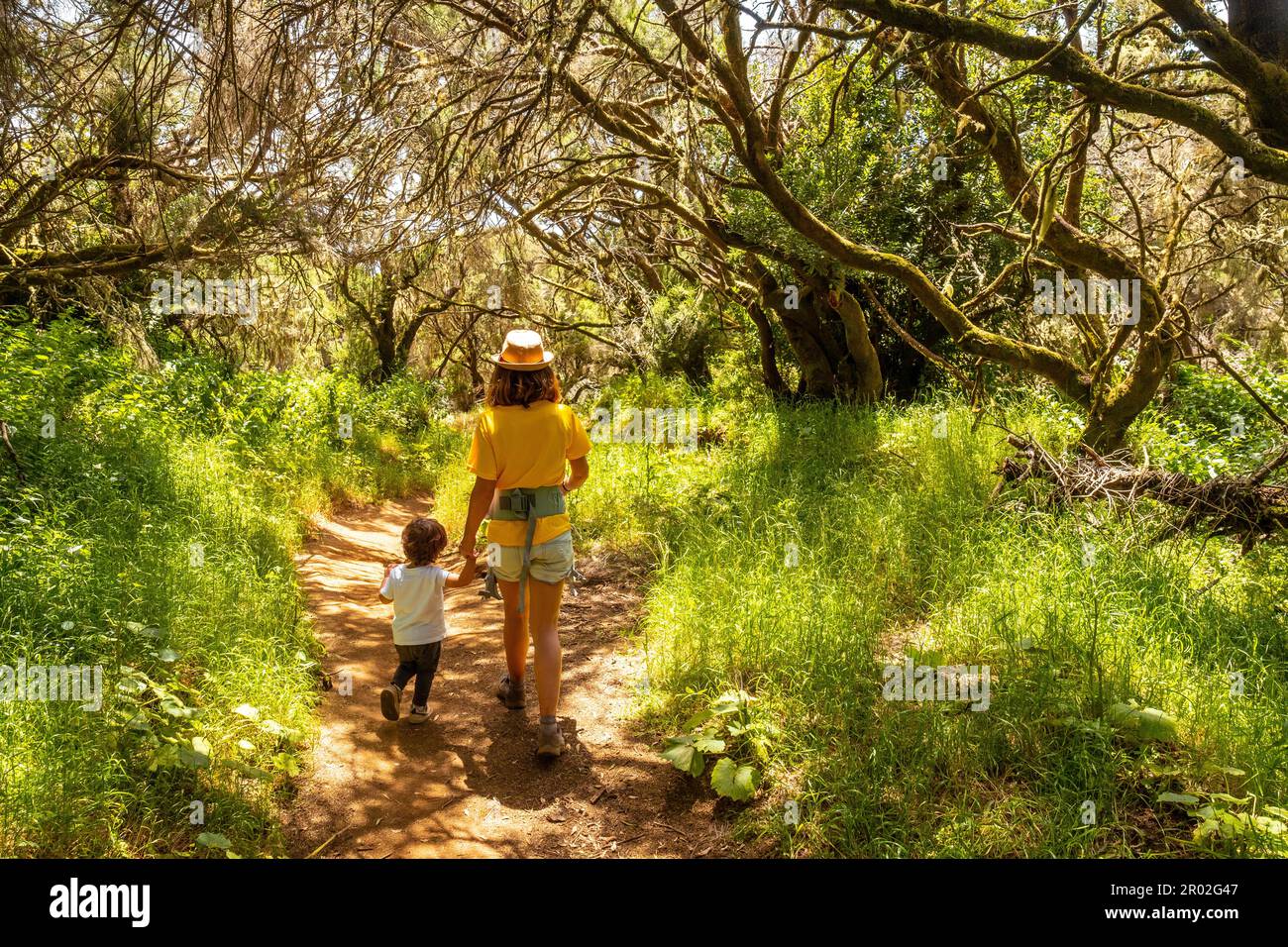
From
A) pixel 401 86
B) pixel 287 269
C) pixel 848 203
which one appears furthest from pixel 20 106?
pixel 848 203

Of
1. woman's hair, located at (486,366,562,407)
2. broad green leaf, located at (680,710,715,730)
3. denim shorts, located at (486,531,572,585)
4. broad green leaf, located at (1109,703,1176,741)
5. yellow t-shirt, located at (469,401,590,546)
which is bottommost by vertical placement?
broad green leaf, located at (680,710,715,730)

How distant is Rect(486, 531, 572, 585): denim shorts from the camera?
13.2 feet

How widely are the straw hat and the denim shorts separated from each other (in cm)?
87

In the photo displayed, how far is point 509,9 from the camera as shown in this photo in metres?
6.25

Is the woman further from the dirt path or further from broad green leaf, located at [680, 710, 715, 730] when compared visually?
broad green leaf, located at [680, 710, 715, 730]

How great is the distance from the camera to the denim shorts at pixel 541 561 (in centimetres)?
403

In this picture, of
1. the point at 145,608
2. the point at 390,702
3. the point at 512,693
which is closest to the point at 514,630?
the point at 512,693

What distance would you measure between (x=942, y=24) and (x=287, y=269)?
723cm

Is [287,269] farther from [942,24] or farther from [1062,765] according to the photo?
[1062,765]

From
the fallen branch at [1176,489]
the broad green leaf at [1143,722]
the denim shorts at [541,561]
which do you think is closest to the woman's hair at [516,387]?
the denim shorts at [541,561]

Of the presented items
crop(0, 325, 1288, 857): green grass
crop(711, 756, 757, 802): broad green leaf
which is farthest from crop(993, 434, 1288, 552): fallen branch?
crop(711, 756, 757, 802): broad green leaf

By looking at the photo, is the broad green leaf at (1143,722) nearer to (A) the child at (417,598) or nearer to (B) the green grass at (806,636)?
(B) the green grass at (806,636)

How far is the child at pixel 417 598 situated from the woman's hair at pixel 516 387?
78cm

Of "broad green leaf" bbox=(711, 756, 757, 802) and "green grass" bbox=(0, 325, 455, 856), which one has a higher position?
"green grass" bbox=(0, 325, 455, 856)
